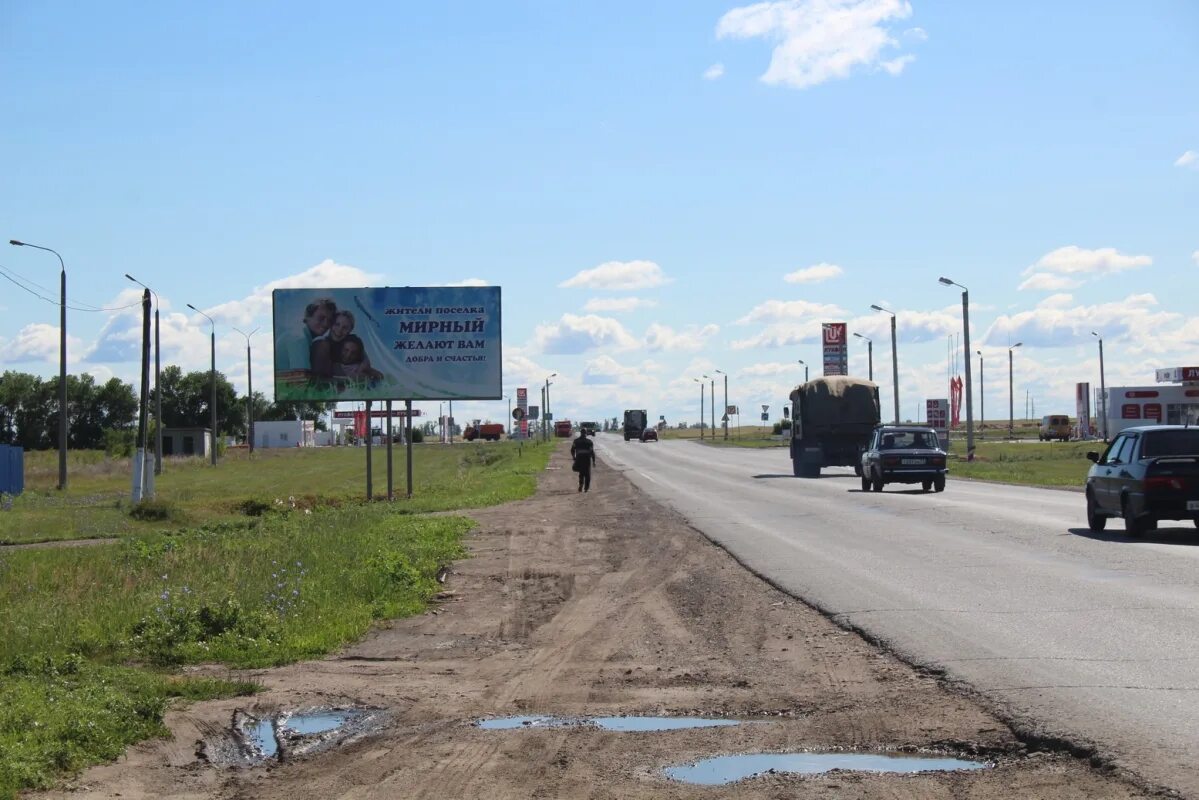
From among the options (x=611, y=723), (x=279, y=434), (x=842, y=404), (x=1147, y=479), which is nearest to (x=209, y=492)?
(x=842, y=404)

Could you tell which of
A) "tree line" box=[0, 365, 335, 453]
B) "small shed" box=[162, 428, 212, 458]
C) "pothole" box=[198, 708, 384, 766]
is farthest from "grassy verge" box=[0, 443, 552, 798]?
"tree line" box=[0, 365, 335, 453]

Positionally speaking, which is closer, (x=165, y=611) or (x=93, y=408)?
(x=165, y=611)

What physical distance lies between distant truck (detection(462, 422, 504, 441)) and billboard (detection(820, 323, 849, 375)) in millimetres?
84931

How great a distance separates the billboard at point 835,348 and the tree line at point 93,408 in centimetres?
5427

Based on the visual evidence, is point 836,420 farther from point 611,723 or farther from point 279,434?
point 279,434

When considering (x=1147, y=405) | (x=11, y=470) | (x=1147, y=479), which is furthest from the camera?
(x=1147, y=405)

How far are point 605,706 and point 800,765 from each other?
1999 millimetres

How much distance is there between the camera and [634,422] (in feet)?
484

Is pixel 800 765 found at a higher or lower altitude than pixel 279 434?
lower

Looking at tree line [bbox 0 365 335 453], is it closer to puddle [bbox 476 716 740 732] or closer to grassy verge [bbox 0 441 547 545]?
grassy verge [bbox 0 441 547 545]

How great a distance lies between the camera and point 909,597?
44.9ft

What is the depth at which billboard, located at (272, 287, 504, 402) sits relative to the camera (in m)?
40.0

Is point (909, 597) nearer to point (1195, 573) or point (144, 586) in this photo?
point (1195, 573)

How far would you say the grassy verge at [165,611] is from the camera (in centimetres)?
775
